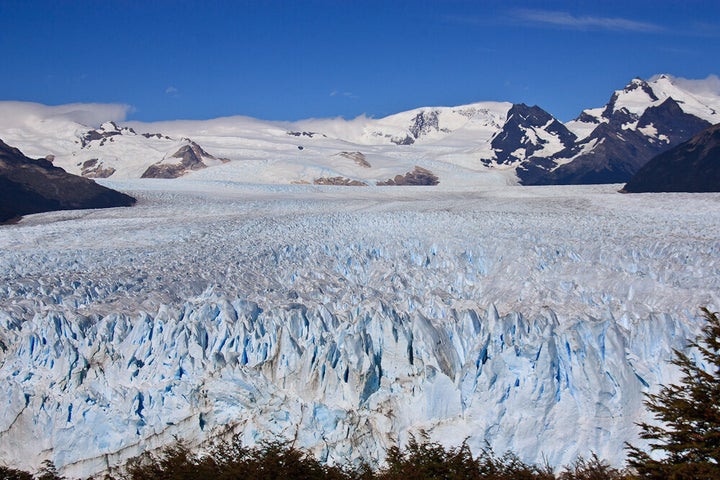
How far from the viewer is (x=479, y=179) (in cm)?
6156

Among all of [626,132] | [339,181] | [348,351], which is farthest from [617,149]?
[348,351]

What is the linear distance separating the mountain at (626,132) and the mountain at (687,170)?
1030 inches

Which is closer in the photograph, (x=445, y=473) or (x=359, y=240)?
(x=445, y=473)

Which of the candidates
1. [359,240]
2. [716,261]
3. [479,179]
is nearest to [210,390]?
[359,240]

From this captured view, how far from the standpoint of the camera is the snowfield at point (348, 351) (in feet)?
37.8

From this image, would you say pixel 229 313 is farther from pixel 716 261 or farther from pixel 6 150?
pixel 6 150

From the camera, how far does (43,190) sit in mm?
40188

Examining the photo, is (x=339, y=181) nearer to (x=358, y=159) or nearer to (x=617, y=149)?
(x=358, y=159)

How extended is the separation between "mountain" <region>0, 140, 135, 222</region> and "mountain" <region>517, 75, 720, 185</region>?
44220 mm

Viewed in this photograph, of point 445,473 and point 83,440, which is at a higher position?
point 445,473

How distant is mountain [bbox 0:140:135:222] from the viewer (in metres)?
38.2

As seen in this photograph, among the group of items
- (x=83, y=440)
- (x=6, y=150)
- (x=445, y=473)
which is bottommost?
(x=83, y=440)

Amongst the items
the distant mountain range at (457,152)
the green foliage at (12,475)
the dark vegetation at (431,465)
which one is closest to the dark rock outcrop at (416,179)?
the distant mountain range at (457,152)

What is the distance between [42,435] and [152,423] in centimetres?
175
